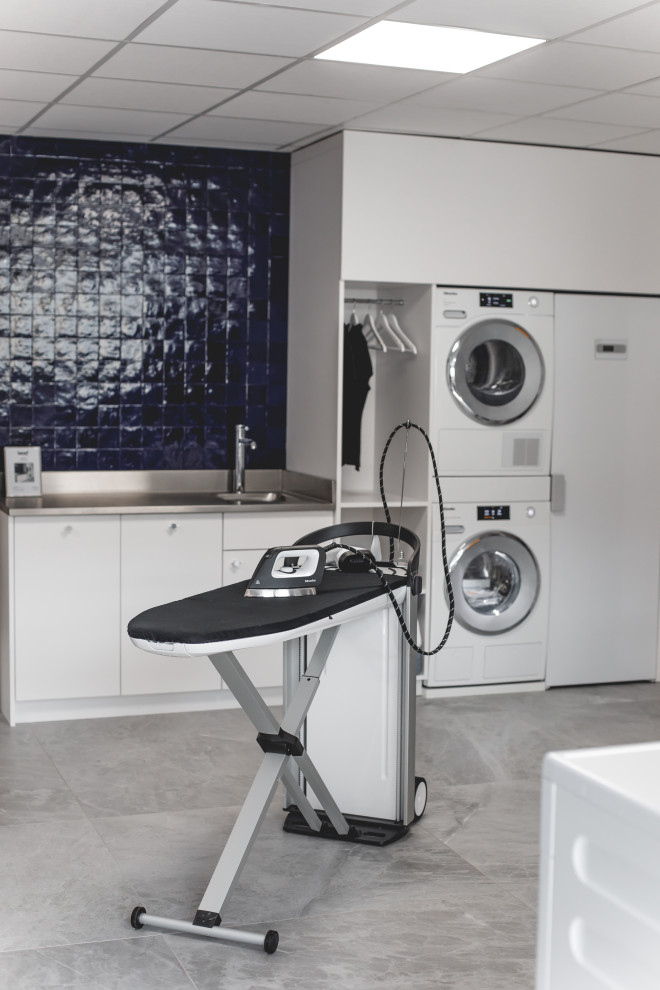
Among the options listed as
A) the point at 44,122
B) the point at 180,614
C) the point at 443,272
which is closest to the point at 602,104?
the point at 443,272

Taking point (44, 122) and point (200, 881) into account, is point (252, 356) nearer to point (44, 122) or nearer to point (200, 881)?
point (44, 122)

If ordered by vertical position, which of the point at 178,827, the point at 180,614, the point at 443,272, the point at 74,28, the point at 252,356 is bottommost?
the point at 178,827

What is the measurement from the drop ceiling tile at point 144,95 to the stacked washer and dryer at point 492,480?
1.34m

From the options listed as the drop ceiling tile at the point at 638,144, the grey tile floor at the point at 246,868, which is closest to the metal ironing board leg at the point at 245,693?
the grey tile floor at the point at 246,868

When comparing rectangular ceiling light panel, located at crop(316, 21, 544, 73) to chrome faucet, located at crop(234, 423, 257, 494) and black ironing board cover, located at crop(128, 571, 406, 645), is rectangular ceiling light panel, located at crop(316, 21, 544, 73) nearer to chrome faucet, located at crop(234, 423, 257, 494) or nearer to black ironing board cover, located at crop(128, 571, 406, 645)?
black ironing board cover, located at crop(128, 571, 406, 645)

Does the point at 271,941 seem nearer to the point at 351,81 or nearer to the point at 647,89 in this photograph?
the point at 351,81

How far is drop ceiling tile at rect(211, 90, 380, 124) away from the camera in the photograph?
4366 millimetres

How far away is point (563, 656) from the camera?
5434 millimetres

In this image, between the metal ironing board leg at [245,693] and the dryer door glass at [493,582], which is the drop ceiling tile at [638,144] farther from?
the metal ironing board leg at [245,693]

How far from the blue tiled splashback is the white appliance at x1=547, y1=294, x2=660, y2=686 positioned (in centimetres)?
142

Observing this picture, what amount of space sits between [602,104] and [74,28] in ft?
6.66

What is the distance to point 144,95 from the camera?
436 cm

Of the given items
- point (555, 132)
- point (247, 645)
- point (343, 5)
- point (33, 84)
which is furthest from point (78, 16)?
point (555, 132)

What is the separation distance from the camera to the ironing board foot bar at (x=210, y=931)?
279 cm
